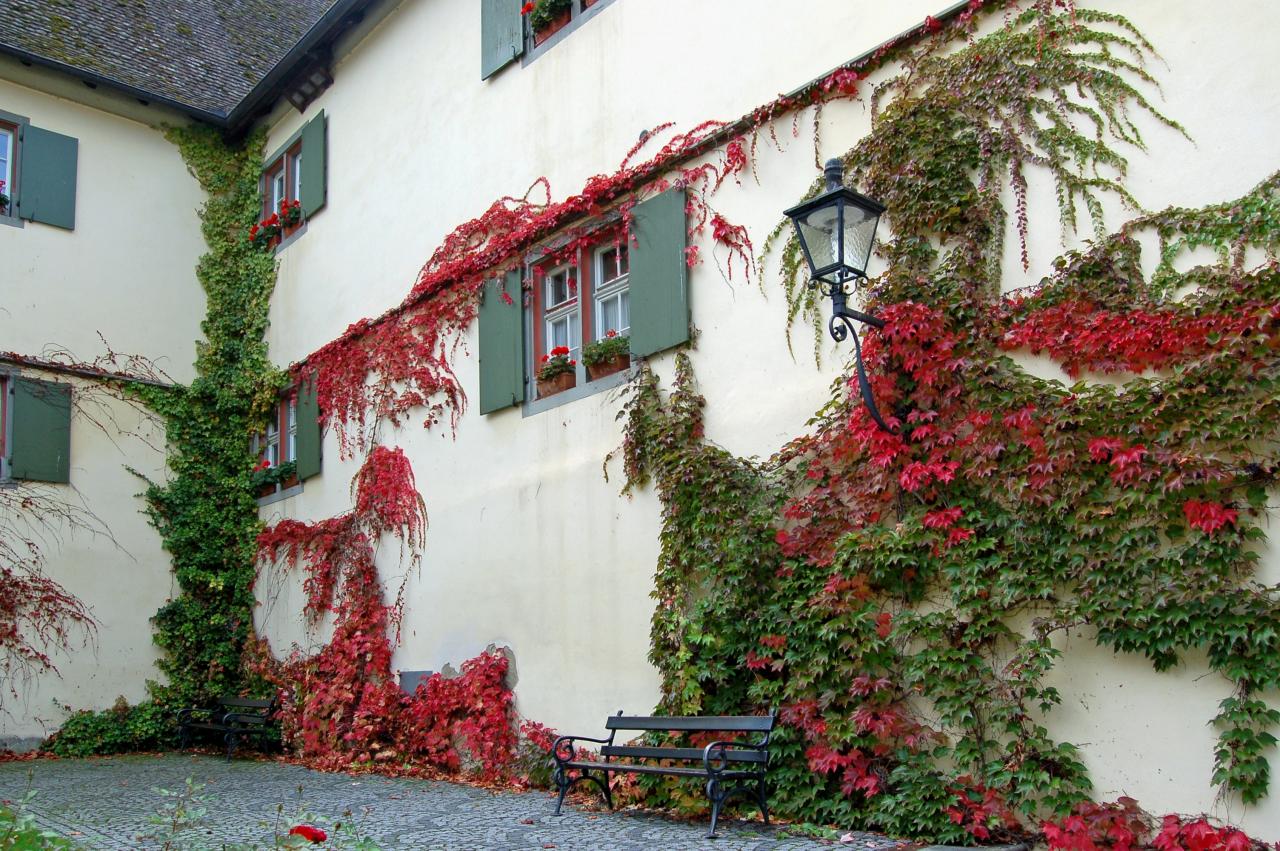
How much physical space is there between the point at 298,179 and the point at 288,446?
3.24 metres

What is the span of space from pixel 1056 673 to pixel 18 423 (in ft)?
36.1

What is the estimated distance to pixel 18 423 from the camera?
12375 millimetres

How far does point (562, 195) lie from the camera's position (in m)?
9.66

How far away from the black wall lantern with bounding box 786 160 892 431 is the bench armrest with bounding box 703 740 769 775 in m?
1.95

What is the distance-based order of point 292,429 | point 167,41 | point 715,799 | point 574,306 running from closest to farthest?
point 715,799
point 574,306
point 292,429
point 167,41

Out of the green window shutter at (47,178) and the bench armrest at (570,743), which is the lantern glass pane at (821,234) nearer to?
the bench armrest at (570,743)

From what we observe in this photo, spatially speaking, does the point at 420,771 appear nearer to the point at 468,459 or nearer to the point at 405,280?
the point at 468,459

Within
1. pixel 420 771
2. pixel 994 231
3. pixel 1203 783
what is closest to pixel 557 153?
pixel 994 231

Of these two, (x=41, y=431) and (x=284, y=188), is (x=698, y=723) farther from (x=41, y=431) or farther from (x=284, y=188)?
(x=284, y=188)

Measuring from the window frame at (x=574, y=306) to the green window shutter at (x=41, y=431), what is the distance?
6124 millimetres

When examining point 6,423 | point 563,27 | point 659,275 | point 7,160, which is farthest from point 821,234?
point 7,160

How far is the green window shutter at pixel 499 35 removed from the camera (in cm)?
1029

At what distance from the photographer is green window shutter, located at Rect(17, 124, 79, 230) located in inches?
507

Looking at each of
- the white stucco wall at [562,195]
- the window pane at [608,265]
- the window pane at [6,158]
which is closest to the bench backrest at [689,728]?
the white stucco wall at [562,195]
